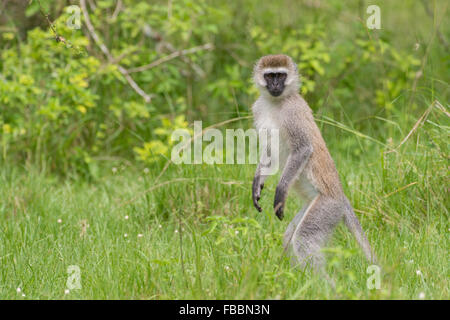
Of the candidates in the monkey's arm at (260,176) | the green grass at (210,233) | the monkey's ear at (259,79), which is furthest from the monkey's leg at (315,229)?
the monkey's ear at (259,79)

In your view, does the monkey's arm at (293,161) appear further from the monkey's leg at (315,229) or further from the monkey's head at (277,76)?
the monkey's head at (277,76)

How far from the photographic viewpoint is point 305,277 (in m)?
4.14

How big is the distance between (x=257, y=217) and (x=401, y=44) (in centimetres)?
606

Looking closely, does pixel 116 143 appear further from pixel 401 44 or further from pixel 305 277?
pixel 401 44

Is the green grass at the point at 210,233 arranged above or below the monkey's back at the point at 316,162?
below

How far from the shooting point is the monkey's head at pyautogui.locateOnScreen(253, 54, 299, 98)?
5203 mm

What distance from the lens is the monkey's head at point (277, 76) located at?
205 inches

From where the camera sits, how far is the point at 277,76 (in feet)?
17.2

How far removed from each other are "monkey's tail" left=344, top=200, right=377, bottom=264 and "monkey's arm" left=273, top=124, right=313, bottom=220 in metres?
0.48

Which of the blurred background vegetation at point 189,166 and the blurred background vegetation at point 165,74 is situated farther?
the blurred background vegetation at point 165,74

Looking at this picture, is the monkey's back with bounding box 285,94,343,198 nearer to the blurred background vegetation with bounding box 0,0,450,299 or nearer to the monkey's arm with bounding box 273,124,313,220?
the monkey's arm with bounding box 273,124,313,220

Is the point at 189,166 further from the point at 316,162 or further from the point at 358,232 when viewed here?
the point at 358,232

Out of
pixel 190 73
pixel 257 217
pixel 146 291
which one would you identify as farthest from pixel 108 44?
pixel 146 291

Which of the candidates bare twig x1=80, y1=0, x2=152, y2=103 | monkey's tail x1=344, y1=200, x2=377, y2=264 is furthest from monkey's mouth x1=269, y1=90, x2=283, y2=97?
bare twig x1=80, y1=0, x2=152, y2=103
